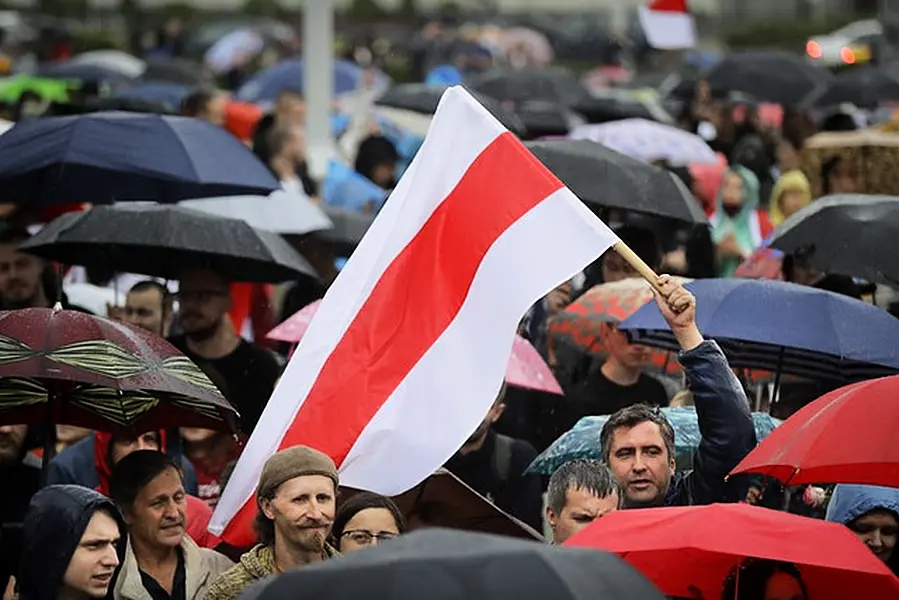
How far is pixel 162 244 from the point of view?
10.4 m

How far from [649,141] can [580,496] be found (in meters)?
9.05

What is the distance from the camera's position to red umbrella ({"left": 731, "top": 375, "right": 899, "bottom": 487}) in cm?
704

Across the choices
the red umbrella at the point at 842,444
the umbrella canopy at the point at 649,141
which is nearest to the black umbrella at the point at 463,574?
the red umbrella at the point at 842,444

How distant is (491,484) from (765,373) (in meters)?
1.47

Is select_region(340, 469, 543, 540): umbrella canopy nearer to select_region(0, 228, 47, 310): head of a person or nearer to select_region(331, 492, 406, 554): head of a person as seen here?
select_region(331, 492, 406, 554): head of a person

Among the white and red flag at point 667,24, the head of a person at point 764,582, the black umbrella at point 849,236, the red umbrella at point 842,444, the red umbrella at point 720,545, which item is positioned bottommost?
Answer: the head of a person at point 764,582

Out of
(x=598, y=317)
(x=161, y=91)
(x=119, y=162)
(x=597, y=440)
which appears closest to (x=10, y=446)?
(x=597, y=440)

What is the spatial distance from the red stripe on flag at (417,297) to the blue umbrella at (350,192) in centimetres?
797

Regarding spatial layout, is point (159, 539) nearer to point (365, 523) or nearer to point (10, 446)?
point (365, 523)

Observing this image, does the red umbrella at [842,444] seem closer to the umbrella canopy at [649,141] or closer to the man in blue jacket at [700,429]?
the man in blue jacket at [700,429]

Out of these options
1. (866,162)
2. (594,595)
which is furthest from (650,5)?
(594,595)

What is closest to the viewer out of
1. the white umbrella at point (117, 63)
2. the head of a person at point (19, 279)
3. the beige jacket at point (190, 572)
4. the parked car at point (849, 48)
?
the beige jacket at point (190, 572)

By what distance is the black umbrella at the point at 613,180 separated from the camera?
35.6ft

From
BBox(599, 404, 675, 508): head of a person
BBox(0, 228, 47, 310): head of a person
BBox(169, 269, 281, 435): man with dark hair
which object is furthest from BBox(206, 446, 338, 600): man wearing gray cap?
BBox(0, 228, 47, 310): head of a person
